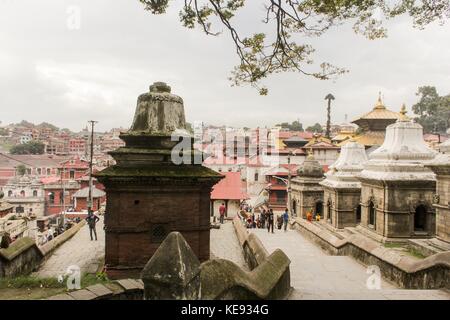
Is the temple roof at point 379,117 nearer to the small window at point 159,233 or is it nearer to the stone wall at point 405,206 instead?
the stone wall at point 405,206

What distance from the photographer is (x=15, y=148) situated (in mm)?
116062

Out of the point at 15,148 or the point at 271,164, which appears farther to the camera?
the point at 15,148

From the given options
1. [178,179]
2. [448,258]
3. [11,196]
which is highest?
[178,179]

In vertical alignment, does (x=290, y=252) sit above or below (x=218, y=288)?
below

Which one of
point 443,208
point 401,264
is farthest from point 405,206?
point 401,264

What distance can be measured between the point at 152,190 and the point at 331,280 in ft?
17.9

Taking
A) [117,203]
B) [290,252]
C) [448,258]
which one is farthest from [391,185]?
[117,203]

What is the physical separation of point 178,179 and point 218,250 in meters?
4.89

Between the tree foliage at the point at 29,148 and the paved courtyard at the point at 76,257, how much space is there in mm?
113127

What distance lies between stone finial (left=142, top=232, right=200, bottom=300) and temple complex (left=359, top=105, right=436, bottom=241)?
503 inches

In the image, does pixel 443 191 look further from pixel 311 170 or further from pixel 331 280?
pixel 311 170

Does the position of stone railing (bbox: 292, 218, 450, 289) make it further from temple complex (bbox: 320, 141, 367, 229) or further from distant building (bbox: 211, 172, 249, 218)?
distant building (bbox: 211, 172, 249, 218)

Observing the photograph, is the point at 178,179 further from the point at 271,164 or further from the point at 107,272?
the point at 271,164

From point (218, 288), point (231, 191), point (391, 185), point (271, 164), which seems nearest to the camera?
point (218, 288)
